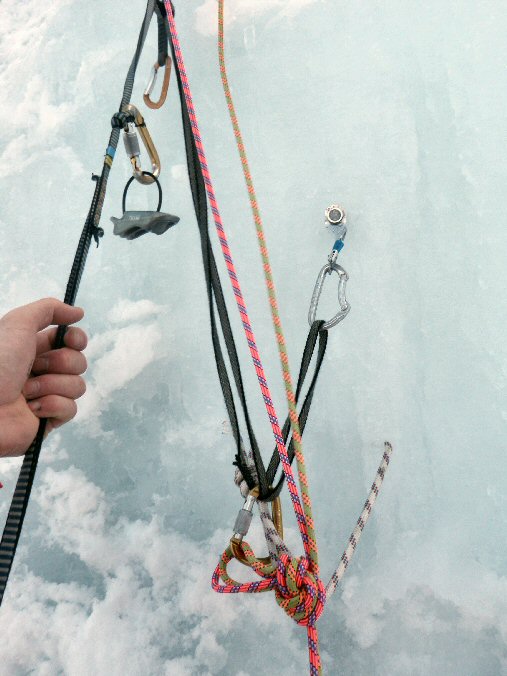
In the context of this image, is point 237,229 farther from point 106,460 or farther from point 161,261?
point 106,460

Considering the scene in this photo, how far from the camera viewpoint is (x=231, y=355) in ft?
2.71

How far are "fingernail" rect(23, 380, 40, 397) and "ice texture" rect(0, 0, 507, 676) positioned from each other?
42cm

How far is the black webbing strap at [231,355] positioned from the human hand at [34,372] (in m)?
0.25

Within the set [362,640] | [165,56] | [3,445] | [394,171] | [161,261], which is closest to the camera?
[3,445]

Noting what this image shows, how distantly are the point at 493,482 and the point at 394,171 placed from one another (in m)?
0.80

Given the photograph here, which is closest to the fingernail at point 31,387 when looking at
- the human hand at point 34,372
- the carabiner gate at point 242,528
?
the human hand at point 34,372

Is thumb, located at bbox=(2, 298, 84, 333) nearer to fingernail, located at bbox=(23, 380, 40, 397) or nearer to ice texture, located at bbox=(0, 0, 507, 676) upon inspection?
fingernail, located at bbox=(23, 380, 40, 397)

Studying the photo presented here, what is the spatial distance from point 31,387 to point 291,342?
625mm

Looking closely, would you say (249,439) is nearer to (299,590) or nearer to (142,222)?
(299,590)

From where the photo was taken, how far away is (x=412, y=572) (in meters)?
1.09

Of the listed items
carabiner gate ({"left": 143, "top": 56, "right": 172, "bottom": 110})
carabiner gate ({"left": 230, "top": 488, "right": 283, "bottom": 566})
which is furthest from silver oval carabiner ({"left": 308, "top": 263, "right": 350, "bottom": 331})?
carabiner gate ({"left": 143, "top": 56, "right": 172, "bottom": 110})

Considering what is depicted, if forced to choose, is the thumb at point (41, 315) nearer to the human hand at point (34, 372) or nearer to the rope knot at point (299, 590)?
the human hand at point (34, 372)

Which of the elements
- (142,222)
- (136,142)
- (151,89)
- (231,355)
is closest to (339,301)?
(231,355)

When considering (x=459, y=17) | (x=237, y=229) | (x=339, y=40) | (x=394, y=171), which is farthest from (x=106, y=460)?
(x=459, y=17)
